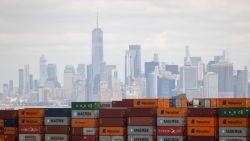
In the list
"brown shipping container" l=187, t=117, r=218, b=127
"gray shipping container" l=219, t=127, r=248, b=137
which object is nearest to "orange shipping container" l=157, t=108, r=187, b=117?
"brown shipping container" l=187, t=117, r=218, b=127

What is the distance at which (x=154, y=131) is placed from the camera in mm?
66000

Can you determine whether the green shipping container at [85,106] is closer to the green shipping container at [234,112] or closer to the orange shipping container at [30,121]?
the orange shipping container at [30,121]

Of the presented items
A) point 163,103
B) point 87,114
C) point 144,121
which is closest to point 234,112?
point 144,121

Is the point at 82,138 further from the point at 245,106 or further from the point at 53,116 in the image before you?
the point at 245,106

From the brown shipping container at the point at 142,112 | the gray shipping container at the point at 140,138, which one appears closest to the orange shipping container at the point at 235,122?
the brown shipping container at the point at 142,112

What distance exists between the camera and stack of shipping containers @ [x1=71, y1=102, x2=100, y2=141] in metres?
68.5

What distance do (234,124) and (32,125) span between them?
62.7 ft

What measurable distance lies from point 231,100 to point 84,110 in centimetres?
1337

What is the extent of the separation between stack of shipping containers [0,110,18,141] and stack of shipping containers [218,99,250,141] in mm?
19888

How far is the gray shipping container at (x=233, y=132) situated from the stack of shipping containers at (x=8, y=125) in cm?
1988

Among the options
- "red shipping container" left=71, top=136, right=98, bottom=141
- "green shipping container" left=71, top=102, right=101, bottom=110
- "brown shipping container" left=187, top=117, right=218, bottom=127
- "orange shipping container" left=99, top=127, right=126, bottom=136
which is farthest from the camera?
"green shipping container" left=71, top=102, right=101, bottom=110

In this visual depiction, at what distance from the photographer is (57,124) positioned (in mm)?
69562

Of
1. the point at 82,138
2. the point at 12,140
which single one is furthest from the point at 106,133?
the point at 12,140

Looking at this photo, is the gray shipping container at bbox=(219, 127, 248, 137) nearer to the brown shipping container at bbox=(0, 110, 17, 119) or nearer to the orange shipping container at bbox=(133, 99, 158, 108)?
the orange shipping container at bbox=(133, 99, 158, 108)
